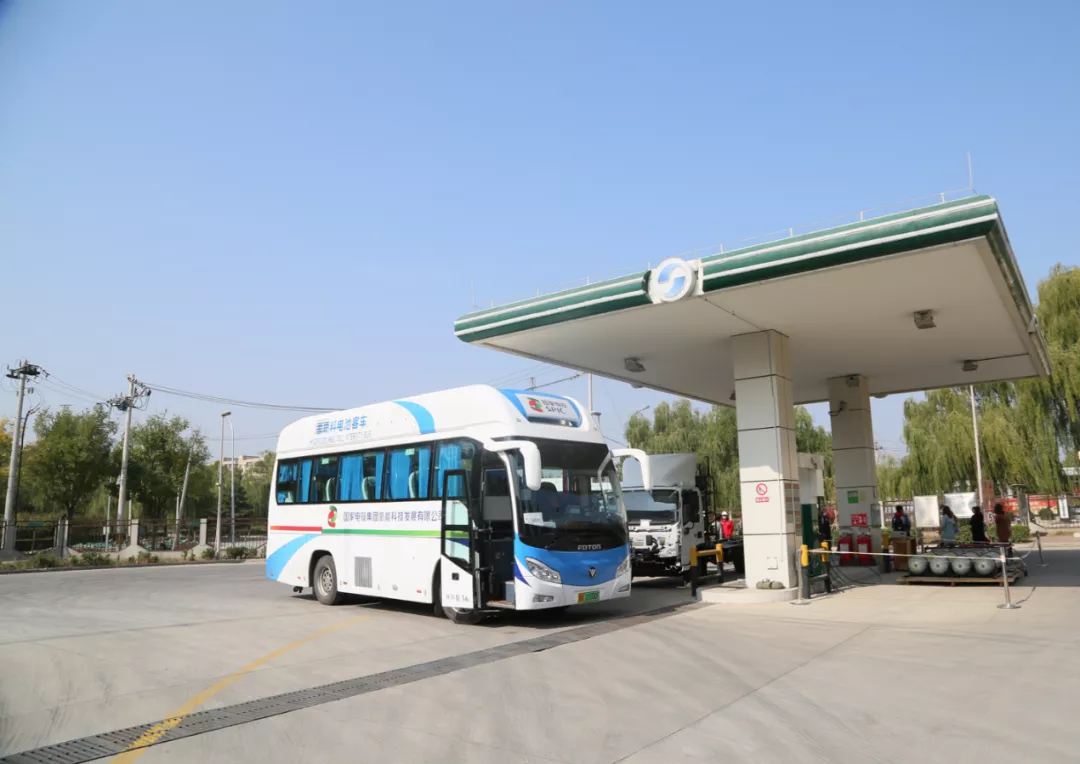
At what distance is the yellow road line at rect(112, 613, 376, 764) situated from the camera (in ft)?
18.5

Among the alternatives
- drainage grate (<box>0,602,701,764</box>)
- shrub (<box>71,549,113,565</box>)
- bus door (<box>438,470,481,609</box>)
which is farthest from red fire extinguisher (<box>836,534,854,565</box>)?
shrub (<box>71,549,113,565</box>)

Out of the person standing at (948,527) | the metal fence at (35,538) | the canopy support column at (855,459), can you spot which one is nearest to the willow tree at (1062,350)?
the canopy support column at (855,459)

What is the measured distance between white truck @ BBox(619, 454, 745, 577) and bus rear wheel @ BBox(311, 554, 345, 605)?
6.64 m

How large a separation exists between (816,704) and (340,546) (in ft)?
31.3

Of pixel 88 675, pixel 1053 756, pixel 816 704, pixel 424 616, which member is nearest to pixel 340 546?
pixel 424 616

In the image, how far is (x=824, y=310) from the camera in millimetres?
14961

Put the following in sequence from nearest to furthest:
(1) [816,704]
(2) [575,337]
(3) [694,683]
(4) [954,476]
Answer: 1. (1) [816,704]
2. (3) [694,683]
3. (2) [575,337]
4. (4) [954,476]

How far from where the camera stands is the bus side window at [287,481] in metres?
15.7

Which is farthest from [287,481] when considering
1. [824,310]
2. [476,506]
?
[824,310]

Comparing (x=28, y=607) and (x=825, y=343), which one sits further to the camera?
(x=825, y=343)

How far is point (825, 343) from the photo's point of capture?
18.0m

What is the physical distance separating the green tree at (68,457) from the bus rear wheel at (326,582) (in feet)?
129

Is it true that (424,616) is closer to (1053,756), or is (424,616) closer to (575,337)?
(575,337)

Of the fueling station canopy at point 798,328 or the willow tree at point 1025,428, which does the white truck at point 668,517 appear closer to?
the fueling station canopy at point 798,328
